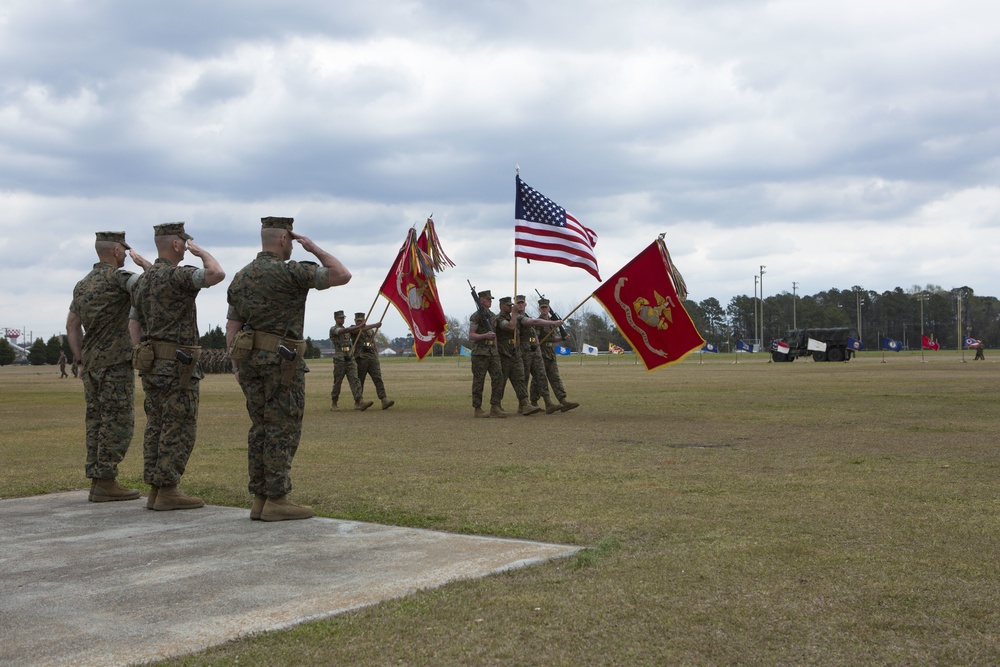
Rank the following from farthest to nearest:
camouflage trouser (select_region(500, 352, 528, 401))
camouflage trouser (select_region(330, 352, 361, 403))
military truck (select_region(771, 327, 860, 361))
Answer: military truck (select_region(771, 327, 860, 361))
camouflage trouser (select_region(330, 352, 361, 403))
camouflage trouser (select_region(500, 352, 528, 401))

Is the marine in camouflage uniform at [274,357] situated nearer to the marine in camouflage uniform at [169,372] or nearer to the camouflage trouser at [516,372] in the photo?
the marine in camouflage uniform at [169,372]

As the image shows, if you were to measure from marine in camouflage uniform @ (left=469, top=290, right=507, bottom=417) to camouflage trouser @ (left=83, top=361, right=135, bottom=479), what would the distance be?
9635 mm

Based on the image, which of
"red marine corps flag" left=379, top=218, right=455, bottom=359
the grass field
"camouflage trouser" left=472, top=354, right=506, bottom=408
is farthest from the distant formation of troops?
the grass field

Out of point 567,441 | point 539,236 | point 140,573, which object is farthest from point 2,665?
point 539,236

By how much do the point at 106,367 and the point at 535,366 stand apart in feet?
34.5

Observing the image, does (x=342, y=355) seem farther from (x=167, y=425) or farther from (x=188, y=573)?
(x=188, y=573)

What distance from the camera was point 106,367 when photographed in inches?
306

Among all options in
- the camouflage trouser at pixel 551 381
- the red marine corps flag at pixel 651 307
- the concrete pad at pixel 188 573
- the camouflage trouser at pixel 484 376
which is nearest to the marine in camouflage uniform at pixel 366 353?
the camouflage trouser at pixel 484 376

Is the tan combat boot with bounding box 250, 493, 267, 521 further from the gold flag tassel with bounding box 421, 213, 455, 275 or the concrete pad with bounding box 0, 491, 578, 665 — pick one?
the gold flag tassel with bounding box 421, 213, 455, 275

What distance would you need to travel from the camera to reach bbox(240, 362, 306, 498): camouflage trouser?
6.73 meters

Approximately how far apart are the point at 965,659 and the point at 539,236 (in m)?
14.8

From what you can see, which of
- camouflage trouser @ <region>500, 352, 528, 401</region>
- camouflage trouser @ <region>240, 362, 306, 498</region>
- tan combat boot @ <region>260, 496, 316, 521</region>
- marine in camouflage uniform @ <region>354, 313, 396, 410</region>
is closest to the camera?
tan combat boot @ <region>260, 496, 316, 521</region>

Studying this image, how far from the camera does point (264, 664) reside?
360 cm

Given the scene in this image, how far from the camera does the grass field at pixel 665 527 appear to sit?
A: 3773mm
